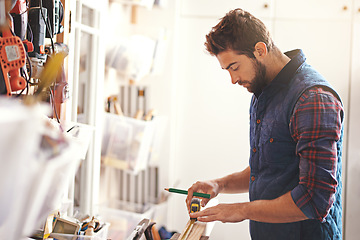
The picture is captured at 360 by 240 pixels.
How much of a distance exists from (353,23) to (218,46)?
1.69 meters

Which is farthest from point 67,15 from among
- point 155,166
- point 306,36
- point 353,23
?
point 353,23

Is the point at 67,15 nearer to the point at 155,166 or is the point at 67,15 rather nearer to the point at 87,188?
the point at 87,188

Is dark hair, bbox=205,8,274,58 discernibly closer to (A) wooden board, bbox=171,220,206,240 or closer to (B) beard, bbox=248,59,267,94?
(B) beard, bbox=248,59,267,94

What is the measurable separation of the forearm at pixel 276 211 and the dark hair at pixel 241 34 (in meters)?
0.48

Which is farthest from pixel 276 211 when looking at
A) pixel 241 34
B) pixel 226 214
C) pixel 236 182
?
pixel 241 34

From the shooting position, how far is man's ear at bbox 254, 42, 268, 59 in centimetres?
127

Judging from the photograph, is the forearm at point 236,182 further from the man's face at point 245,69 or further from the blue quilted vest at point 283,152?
the man's face at point 245,69

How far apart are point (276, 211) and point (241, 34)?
57cm

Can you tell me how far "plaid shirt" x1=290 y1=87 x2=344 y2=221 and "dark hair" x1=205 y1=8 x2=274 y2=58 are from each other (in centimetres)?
28

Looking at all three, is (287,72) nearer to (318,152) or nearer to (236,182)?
(318,152)

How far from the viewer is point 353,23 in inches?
103

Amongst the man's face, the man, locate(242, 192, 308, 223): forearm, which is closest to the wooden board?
the man

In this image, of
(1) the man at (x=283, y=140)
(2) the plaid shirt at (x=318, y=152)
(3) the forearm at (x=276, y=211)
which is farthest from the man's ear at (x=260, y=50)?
(3) the forearm at (x=276, y=211)

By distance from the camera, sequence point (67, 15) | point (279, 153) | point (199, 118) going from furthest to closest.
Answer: point (199, 118), point (67, 15), point (279, 153)
